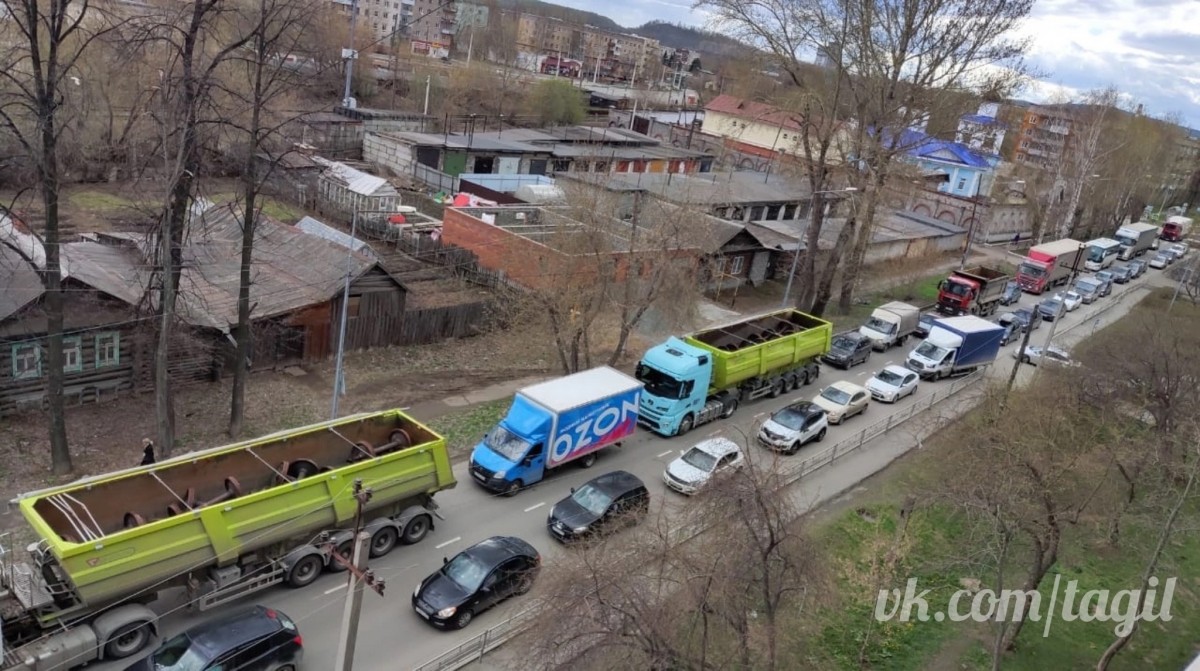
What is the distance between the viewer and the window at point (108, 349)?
22094 millimetres

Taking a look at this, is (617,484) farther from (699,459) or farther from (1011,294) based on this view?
(1011,294)

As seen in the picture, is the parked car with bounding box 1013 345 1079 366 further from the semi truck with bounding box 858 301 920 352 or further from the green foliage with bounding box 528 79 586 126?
the green foliage with bounding box 528 79 586 126

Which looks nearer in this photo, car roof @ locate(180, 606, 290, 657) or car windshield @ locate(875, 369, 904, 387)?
car roof @ locate(180, 606, 290, 657)

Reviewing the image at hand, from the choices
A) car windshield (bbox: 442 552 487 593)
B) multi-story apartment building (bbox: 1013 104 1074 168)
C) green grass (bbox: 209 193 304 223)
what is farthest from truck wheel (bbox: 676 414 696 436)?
multi-story apartment building (bbox: 1013 104 1074 168)

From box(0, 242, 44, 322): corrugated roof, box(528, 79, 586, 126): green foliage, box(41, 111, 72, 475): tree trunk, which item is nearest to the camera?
box(41, 111, 72, 475): tree trunk

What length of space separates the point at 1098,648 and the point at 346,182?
3864 cm

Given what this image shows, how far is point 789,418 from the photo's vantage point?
25.1 metres

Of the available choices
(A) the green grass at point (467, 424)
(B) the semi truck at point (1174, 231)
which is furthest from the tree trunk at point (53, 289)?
(B) the semi truck at point (1174, 231)

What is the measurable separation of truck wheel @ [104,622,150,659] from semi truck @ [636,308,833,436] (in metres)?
14.7

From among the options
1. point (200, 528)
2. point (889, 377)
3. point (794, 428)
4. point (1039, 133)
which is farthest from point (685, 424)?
point (1039, 133)

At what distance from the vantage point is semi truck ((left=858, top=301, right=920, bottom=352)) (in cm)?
3562

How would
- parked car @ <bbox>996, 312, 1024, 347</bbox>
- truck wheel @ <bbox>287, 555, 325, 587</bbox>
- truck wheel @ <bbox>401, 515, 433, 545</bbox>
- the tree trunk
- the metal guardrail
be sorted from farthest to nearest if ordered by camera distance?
parked car @ <bbox>996, 312, 1024, 347</bbox>
truck wheel @ <bbox>401, 515, 433, 545</bbox>
the tree trunk
truck wheel @ <bbox>287, 555, 325, 587</bbox>
the metal guardrail

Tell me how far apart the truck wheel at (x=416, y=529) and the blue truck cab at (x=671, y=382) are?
8597mm

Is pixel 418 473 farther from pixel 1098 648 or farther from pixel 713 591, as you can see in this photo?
pixel 1098 648
